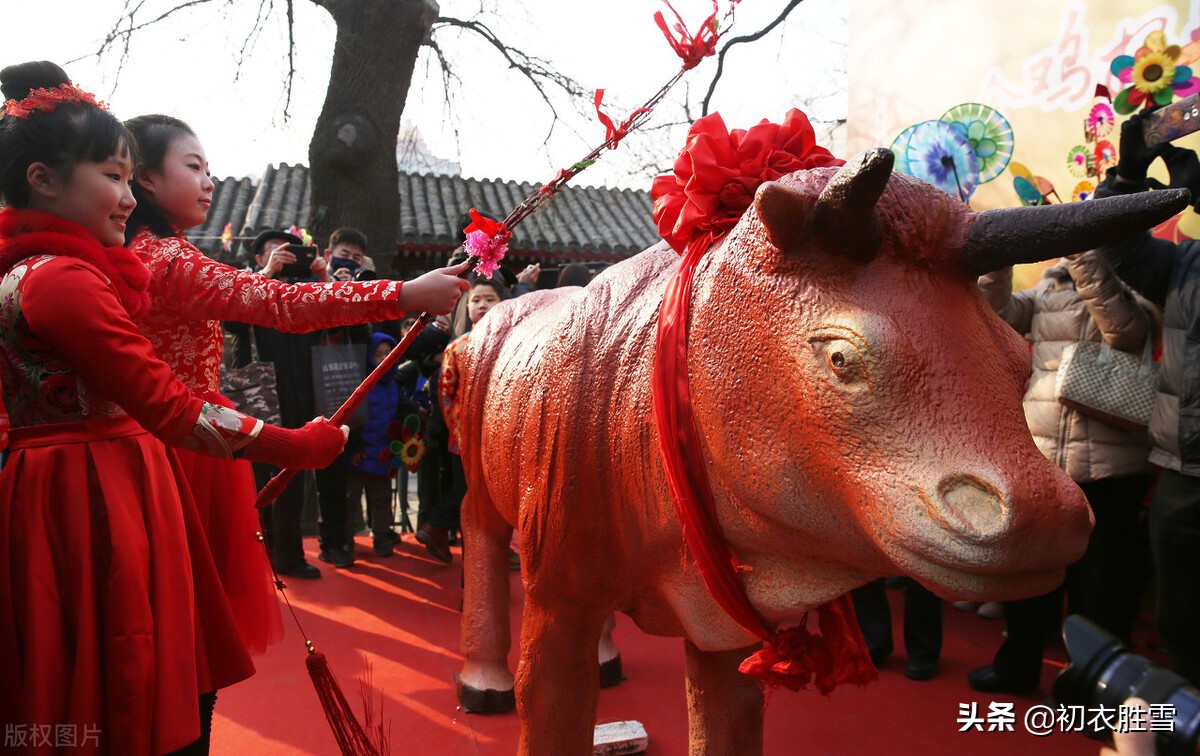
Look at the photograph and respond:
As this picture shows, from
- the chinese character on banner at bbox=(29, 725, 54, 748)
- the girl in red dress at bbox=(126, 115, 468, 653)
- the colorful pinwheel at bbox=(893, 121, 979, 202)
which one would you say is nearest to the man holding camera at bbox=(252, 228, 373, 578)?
the girl in red dress at bbox=(126, 115, 468, 653)

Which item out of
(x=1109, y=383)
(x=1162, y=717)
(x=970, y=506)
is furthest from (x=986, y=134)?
(x=1162, y=717)

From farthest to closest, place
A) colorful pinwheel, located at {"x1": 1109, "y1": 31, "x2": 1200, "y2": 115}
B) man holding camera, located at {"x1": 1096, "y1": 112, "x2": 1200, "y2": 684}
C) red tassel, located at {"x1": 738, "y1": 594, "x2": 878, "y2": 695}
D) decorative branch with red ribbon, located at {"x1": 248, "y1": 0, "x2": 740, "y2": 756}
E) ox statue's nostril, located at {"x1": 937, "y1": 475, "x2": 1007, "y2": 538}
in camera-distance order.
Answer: colorful pinwheel, located at {"x1": 1109, "y1": 31, "x2": 1200, "y2": 115}, man holding camera, located at {"x1": 1096, "y1": 112, "x2": 1200, "y2": 684}, decorative branch with red ribbon, located at {"x1": 248, "y1": 0, "x2": 740, "y2": 756}, red tassel, located at {"x1": 738, "y1": 594, "x2": 878, "y2": 695}, ox statue's nostril, located at {"x1": 937, "y1": 475, "x2": 1007, "y2": 538}

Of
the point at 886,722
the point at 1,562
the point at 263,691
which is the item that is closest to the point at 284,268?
the point at 263,691

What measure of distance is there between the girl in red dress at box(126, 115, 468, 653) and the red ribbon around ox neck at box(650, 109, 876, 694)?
54 centimetres

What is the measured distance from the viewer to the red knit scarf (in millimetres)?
1330

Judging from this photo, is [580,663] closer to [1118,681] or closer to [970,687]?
[1118,681]

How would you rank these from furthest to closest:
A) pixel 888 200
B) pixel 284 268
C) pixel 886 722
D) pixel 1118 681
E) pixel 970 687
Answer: pixel 284 268 < pixel 970 687 < pixel 886 722 < pixel 888 200 < pixel 1118 681

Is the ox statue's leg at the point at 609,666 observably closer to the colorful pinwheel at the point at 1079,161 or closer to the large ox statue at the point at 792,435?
the large ox statue at the point at 792,435

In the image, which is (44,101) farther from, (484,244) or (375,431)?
(375,431)

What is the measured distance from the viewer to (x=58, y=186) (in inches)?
53.3

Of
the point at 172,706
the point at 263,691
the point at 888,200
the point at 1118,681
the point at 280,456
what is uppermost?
the point at 888,200

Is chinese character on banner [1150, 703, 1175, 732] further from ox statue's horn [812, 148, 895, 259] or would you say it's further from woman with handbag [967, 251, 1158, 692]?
woman with handbag [967, 251, 1158, 692]

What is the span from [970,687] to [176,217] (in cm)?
300

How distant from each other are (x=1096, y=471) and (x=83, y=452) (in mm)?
3043
